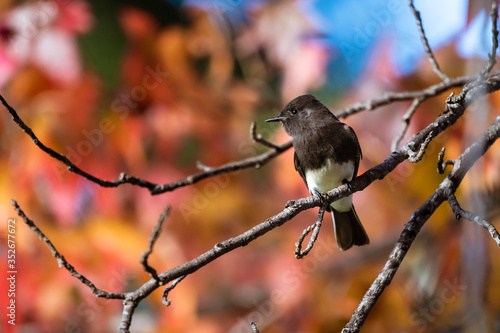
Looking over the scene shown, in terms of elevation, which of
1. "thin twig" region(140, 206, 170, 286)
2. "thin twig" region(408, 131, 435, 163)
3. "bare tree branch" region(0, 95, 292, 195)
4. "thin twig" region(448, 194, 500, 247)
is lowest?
"thin twig" region(448, 194, 500, 247)

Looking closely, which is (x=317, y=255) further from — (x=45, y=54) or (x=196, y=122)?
(x=45, y=54)

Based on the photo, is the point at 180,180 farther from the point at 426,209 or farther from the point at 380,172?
the point at 426,209

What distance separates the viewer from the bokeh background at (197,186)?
343cm

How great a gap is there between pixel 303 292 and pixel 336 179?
3.44ft

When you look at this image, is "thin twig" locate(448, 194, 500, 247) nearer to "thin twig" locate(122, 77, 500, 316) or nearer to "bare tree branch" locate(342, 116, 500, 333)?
"bare tree branch" locate(342, 116, 500, 333)

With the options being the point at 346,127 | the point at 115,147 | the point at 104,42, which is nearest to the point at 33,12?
the point at 115,147

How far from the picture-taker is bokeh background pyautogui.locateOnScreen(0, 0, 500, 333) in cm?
343

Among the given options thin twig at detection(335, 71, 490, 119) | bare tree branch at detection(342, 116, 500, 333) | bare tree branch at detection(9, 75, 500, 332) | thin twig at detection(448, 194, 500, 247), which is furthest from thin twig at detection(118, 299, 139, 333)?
thin twig at detection(335, 71, 490, 119)

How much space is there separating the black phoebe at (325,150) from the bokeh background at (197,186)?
380mm

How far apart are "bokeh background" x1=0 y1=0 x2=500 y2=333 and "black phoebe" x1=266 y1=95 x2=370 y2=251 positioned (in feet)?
1.25

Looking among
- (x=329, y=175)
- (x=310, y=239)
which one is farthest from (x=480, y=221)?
(x=329, y=175)

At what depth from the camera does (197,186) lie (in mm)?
4086

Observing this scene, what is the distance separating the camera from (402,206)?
13.2ft

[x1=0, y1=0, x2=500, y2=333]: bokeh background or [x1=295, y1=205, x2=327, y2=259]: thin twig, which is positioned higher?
[x1=0, y1=0, x2=500, y2=333]: bokeh background
